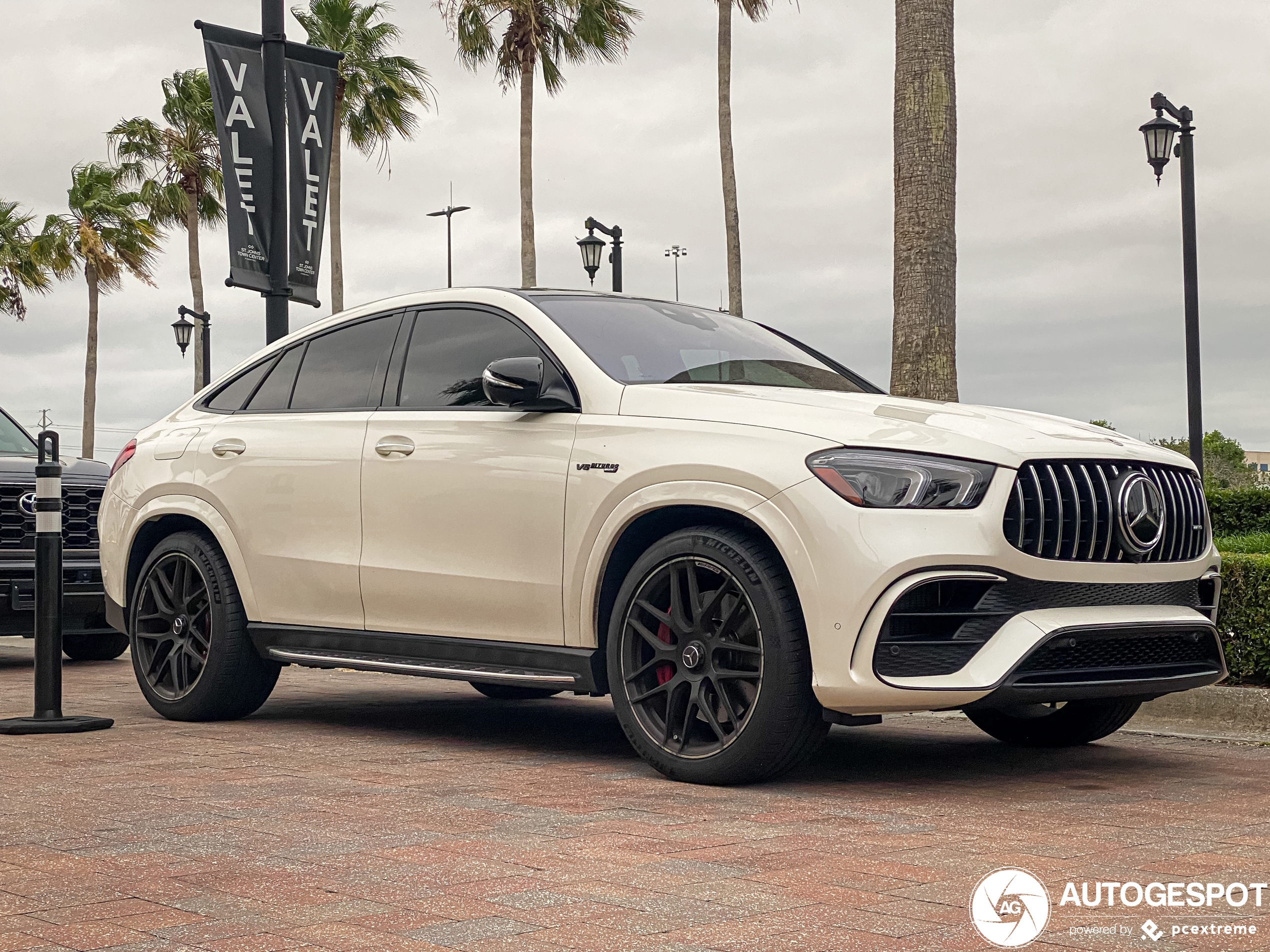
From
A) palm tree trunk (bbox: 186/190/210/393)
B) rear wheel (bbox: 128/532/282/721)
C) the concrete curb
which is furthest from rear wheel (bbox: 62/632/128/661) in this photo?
palm tree trunk (bbox: 186/190/210/393)

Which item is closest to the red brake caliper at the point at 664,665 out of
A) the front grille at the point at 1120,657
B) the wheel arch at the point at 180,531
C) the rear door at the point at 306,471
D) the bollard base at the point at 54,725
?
the front grille at the point at 1120,657

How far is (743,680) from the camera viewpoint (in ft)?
17.5

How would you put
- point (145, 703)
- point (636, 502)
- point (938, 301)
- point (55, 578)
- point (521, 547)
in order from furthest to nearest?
point (938, 301)
point (145, 703)
point (55, 578)
point (521, 547)
point (636, 502)

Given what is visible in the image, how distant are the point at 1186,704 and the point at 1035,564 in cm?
244

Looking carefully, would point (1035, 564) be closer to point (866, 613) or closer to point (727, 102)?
point (866, 613)

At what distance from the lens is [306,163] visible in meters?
11.7

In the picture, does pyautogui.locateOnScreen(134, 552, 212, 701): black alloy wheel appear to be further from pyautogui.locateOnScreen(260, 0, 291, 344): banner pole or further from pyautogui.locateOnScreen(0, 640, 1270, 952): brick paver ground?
pyautogui.locateOnScreen(260, 0, 291, 344): banner pole

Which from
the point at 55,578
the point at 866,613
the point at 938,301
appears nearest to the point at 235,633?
the point at 55,578

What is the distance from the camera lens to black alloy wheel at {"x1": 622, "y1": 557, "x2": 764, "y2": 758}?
5336mm

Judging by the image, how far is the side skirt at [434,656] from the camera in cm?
592

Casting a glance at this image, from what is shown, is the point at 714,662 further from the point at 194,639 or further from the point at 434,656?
the point at 194,639

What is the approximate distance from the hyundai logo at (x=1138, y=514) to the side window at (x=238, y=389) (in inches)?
159

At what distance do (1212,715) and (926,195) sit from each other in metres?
5.09

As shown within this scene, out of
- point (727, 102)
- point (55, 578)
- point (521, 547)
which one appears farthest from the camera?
point (727, 102)
